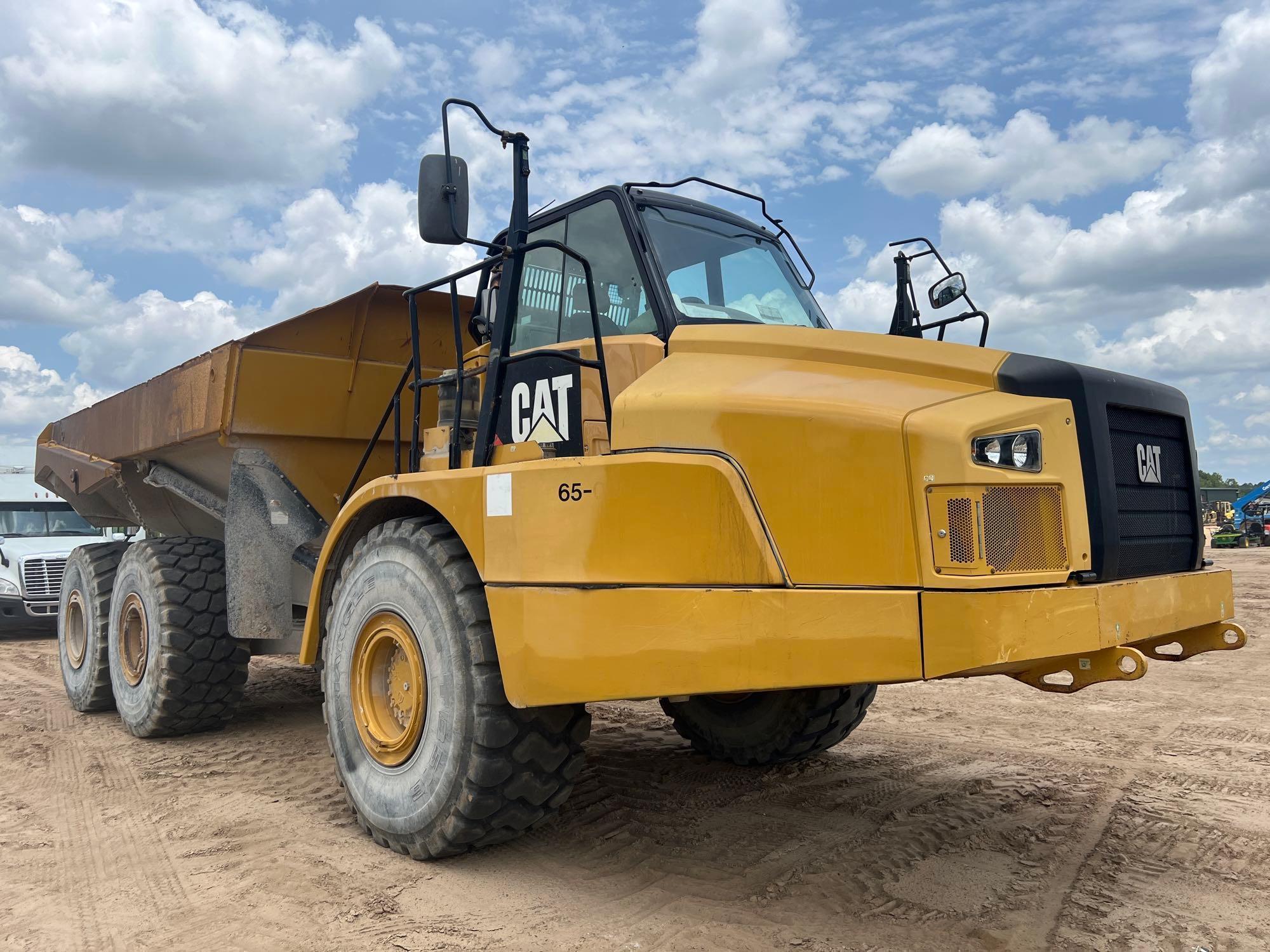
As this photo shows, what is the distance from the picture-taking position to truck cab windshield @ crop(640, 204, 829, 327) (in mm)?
3889

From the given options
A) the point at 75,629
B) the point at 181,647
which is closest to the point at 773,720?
the point at 181,647

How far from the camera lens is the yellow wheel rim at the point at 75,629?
746 centimetres

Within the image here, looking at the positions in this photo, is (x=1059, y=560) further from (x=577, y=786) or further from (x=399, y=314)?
(x=399, y=314)

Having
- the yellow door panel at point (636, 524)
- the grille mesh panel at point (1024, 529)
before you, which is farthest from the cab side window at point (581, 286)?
the grille mesh panel at point (1024, 529)

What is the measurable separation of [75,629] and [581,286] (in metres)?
5.76

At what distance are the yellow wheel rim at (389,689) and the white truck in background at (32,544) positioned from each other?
806 cm

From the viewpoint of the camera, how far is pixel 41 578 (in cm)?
1234

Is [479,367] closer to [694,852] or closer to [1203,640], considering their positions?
[694,852]

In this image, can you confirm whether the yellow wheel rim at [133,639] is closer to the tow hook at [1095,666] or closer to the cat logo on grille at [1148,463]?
the tow hook at [1095,666]

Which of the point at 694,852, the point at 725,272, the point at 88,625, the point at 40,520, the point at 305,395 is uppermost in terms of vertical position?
the point at 725,272

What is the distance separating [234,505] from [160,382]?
123cm

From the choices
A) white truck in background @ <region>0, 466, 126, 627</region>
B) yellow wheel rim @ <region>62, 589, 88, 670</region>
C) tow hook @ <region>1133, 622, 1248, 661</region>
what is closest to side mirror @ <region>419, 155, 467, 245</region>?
tow hook @ <region>1133, 622, 1248, 661</region>

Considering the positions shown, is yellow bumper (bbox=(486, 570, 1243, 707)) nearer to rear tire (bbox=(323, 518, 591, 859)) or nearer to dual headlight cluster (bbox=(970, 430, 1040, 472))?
rear tire (bbox=(323, 518, 591, 859))

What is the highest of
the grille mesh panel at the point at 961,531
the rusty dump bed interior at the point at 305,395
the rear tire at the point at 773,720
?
the rusty dump bed interior at the point at 305,395
